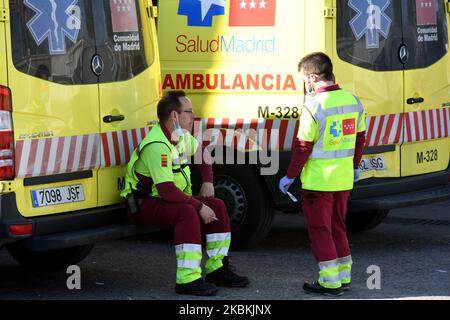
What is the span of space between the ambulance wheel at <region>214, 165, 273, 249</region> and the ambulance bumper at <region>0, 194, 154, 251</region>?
1623mm

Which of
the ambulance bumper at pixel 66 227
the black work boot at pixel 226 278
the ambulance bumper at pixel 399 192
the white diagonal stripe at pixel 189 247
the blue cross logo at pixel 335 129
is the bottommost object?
the black work boot at pixel 226 278

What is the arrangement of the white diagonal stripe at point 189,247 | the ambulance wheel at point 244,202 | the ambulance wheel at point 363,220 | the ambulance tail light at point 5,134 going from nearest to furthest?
the ambulance tail light at point 5,134 < the white diagonal stripe at point 189,247 < the ambulance wheel at point 244,202 < the ambulance wheel at point 363,220

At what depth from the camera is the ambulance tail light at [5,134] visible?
7.33 meters

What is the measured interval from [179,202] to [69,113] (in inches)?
37.0

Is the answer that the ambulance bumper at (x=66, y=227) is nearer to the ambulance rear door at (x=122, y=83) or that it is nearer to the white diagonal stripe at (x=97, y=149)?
the ambulance rear door at (x=122, y=83)

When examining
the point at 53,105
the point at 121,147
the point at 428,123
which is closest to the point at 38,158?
the point at 53,105

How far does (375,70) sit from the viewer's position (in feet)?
31.1

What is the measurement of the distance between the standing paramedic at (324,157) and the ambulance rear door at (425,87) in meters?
1.73

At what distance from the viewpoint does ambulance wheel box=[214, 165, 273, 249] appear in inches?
378

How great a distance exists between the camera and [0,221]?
7.33 m

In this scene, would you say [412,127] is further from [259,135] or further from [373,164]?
[259,135]

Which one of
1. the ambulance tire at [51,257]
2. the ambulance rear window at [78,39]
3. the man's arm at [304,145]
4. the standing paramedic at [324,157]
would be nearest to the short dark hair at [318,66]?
the standing paramedic at [324,157]

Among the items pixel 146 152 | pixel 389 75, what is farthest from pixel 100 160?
pixel 389 75

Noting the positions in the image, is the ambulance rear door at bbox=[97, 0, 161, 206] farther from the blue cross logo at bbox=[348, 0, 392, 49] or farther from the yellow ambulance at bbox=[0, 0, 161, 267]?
the blue cross logo at bbox=[348, 0, 392, 49]
